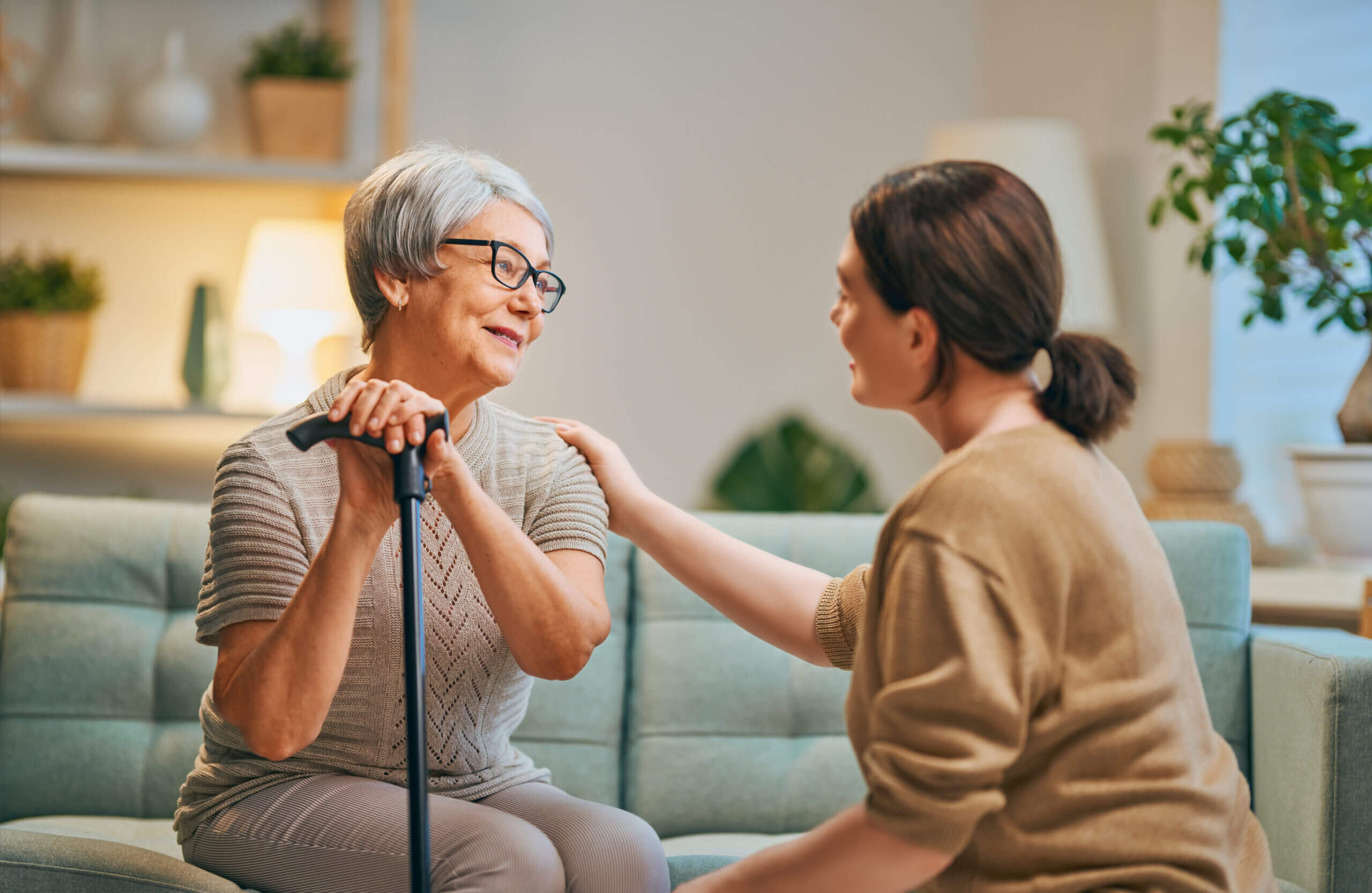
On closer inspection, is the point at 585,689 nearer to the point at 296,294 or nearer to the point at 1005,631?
the point at 1005,631

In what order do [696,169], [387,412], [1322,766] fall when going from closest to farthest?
[387,412] < [1322,766] < [696,169]

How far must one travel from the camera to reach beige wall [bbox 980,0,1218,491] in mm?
2633

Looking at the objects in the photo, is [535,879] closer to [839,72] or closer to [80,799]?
[80,799]

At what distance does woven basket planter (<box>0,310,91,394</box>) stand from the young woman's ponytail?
2.24 m

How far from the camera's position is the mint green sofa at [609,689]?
66.3 inches

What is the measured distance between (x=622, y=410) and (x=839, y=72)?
3.56 feet

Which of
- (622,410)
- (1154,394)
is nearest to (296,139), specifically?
(622,410)

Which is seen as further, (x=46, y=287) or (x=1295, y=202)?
(x=46, y=287)

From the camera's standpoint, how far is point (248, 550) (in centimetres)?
119

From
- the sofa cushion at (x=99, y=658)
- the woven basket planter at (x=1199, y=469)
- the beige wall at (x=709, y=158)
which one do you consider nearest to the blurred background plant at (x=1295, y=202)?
the woven basket planter at (x=1199, y=469)

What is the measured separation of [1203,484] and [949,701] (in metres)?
1.66

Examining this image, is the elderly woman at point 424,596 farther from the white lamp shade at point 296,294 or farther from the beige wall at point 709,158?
the beige wall at point 709,158

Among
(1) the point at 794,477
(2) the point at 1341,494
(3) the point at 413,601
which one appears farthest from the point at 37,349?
(2) the point at 1341,494

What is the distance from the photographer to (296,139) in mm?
2654
